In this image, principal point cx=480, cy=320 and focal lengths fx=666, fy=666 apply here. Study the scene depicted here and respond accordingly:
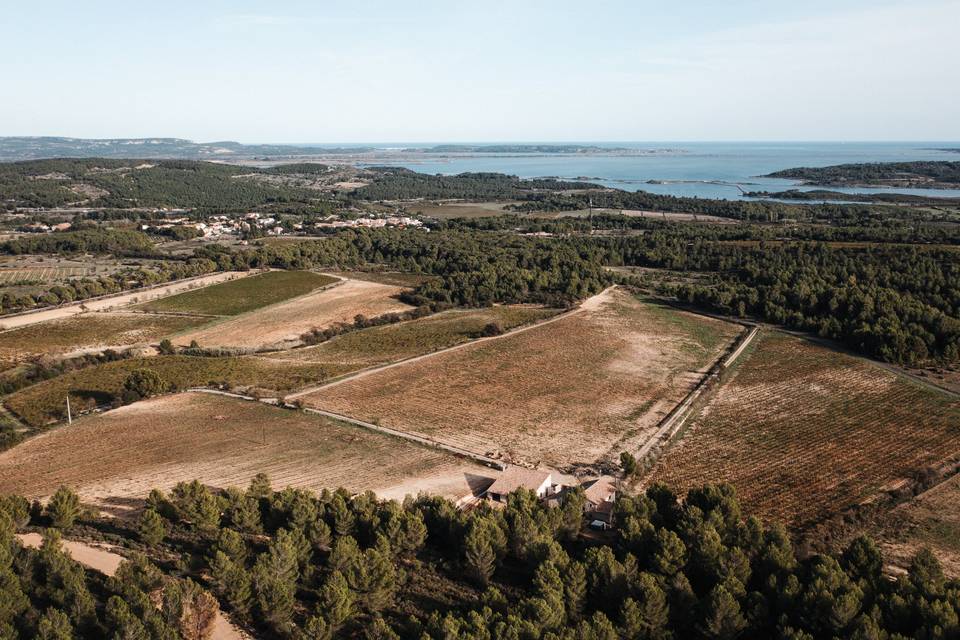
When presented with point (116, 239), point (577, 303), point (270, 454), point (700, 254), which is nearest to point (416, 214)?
point (116, 239)

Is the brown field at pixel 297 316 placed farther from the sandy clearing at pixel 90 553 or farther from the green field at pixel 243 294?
the sandy clearing at pixel 90 553

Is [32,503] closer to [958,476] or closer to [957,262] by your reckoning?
[958,476]

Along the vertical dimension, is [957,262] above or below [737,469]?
above

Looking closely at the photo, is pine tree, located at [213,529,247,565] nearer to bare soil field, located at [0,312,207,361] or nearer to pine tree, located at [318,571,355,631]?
pine tree, located at [318,571,355,631]

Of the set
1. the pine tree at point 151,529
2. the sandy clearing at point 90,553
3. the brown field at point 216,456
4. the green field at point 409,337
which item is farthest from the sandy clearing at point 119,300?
the pine tree at point 151,529

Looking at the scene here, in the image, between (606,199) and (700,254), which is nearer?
(700,254)

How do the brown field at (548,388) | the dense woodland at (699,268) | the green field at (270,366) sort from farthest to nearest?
the dense woodland at (699,268)
the green field at (270,366)
the brown field at (548,388)
